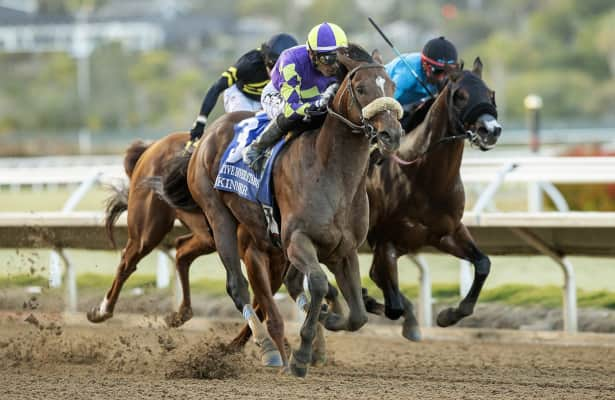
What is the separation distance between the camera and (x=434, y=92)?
6805 millimetres

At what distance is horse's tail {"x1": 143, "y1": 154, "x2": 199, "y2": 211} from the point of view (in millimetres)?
6930

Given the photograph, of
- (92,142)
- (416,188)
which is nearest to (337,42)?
(416,188)

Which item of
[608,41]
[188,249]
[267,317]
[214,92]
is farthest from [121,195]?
[608,41]

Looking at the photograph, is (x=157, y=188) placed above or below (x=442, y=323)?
above

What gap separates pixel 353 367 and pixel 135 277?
347cm

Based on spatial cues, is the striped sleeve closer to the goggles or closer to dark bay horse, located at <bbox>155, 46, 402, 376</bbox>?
dark bay horse, located at <bbox>155, 46, 402, 376</bbox>

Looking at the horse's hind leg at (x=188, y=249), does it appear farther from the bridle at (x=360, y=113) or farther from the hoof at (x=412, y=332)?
the bridle at (x=360, y=113)

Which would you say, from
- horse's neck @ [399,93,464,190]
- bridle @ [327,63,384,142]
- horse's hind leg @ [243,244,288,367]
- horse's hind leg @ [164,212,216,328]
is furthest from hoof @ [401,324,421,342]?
bridle @ [327,63,384,142]

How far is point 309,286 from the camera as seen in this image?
5.33m

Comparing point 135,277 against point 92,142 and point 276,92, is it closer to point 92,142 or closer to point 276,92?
point 276,92

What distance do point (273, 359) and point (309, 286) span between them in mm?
648

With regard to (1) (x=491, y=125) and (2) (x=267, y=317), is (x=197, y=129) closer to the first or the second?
(2) (x=267, y=317)

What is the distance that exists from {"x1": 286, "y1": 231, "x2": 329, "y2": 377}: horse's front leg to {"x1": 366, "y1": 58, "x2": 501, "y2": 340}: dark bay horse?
119cm

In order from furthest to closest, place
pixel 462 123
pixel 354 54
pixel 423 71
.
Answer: pixel 423 71, pixel 462 123, pixel 354 54
